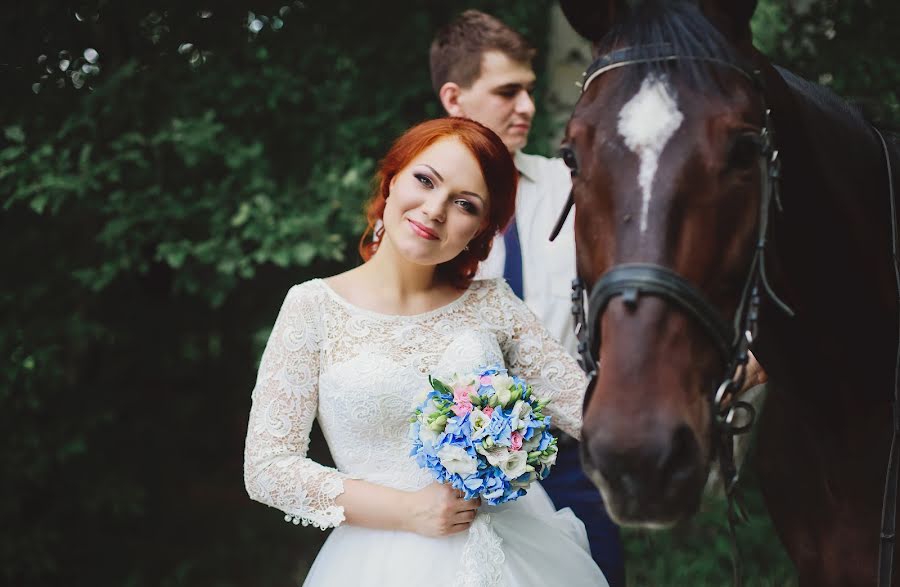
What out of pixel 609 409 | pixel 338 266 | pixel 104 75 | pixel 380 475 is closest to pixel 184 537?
pixel 338 266

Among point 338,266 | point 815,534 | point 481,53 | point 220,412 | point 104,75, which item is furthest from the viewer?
point 220,412

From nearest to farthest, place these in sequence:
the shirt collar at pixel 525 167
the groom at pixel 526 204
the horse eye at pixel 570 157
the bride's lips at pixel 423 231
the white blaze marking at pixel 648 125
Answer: the white blaze marking at pixel 648 125
the horse eye at pixel 570 157
the bride's lips at pixel 423 231
the groom at pixel 526 204
the shirt collar at pixel 525 167

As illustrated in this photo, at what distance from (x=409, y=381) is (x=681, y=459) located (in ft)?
2.96

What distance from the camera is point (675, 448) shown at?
139 centimetres

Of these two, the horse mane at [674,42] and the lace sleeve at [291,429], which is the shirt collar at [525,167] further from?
the horse mane at [674,42]

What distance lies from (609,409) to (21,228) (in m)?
3.81

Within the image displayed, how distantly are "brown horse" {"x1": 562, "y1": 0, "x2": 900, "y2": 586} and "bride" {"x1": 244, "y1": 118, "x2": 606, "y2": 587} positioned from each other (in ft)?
1.86

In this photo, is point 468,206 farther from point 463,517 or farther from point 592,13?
point 463,517

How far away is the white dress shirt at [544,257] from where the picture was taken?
2.83 metres

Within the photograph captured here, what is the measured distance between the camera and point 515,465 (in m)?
1.96

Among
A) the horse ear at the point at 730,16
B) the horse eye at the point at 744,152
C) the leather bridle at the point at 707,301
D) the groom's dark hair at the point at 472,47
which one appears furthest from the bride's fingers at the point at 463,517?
the groom's dark hair at the point at 472,47

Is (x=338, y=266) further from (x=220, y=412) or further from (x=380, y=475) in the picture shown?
(x=380, y=475)

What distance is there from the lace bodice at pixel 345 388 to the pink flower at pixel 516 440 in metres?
0.26

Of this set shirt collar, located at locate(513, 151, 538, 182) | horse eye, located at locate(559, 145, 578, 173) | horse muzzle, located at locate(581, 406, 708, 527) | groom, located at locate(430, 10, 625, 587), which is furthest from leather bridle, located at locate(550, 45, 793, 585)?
shirt collar, located at locate(513, 151, 538, 182)
